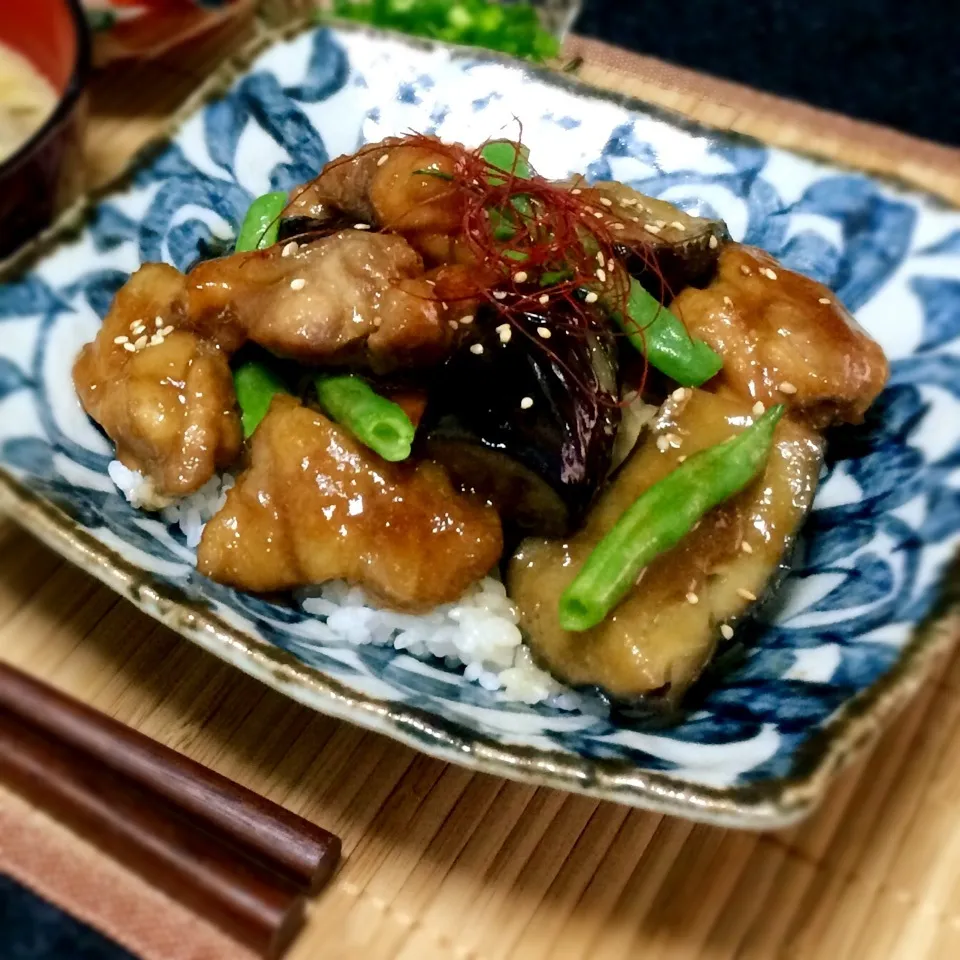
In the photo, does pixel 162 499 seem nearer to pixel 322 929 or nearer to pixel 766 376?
pixel 322 929

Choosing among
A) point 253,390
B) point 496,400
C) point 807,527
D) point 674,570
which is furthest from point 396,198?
point 807,527

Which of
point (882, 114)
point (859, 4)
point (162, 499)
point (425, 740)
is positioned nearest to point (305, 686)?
point (425, 740)

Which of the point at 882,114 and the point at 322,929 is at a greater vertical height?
the point at 882,114

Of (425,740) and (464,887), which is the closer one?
(425,740)

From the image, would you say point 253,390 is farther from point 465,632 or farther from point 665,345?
point 665,345

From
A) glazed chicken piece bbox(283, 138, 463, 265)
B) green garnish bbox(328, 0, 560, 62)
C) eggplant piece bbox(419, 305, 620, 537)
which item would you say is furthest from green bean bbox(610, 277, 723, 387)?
green garnish bbox(328, 0, 560, 62)

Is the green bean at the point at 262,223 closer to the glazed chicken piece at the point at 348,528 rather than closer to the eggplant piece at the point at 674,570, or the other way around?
the glazed chicken piece at the point at 348,528

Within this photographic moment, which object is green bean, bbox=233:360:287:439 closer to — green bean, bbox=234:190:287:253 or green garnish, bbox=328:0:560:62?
green bean, bbox=234:190:287:253

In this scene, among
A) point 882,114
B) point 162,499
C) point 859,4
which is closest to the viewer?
point 162,499
